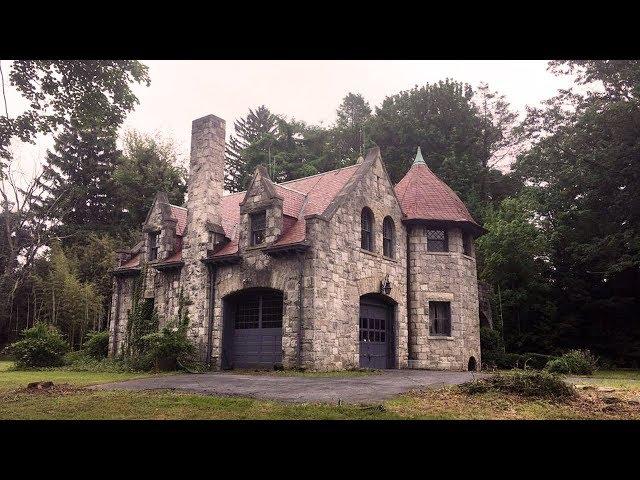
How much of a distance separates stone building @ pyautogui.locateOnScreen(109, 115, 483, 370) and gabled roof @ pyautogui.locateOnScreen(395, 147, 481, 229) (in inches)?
3.1

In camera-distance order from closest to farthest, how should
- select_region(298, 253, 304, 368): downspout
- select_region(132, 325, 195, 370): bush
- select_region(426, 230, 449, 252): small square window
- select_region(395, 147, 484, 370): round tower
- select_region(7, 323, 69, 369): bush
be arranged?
select_region(298, 253, 304, 368): downspout
select_region(132, 325, 195, 370): bush
select_region(7, 323, 69, 369): bush
select_region(395, 147, 484, 370): round tower
select_region(426, 230, 449, 252): small square window

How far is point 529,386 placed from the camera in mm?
10398

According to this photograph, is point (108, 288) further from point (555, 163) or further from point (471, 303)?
point (555, 163)

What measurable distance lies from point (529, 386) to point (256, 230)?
11665 millimetres

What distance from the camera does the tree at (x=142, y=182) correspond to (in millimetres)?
43469

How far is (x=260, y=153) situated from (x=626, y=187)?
27.3 metres

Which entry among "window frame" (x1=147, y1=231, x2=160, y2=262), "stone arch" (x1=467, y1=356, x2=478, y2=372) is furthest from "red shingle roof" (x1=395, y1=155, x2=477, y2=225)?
"window frame" (x1=147, y1=231, x2=160, y2=262)

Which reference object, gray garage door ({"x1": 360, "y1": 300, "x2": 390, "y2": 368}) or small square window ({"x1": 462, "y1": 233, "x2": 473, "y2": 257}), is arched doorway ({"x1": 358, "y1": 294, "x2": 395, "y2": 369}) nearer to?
gray garage door ({"x1": 360, "y1": 300, "x2": 390, "y2": 368})

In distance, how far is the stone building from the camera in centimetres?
1809

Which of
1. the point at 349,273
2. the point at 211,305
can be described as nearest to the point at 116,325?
the point at 211,305

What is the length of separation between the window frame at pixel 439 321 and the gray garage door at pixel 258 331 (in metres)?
6.66

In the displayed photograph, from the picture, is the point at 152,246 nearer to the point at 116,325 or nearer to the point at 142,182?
the point at 116,325

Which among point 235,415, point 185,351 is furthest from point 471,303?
point 235,415

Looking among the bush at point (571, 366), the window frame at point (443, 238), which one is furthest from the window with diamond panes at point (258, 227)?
the bush at point (571, 366)
